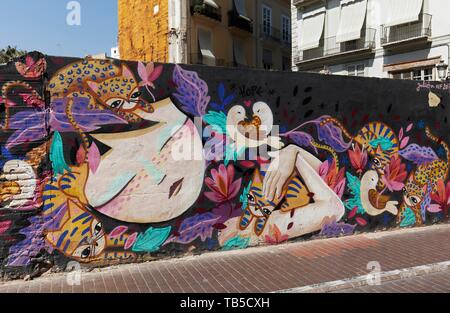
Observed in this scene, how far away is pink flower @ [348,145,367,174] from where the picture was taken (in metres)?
6.93

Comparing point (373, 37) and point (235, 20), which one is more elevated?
point (235, 20)

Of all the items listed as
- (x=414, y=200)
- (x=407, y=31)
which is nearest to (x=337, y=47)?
(x=407, y=31)

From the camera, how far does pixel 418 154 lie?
754 centimetres

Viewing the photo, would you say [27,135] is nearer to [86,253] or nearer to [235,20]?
[86,253]

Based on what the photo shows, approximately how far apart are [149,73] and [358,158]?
12.6ft

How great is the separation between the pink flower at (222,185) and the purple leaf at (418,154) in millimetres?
3372

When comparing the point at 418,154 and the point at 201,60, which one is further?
the point at 201,60

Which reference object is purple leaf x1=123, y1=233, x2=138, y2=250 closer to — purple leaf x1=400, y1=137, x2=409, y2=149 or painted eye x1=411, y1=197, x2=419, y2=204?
purple leaf x1=400, y1=137, x2=409, y2=149

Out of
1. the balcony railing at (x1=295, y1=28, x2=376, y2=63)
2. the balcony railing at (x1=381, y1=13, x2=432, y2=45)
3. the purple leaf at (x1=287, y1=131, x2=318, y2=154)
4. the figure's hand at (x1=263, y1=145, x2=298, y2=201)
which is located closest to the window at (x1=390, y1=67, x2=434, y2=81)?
the balcony railing at (x1=381, y1=13, x2=432, y2=45)

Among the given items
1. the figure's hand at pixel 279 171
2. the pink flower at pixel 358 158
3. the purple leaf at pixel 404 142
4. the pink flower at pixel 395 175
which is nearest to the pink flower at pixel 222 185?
the figure's hand at pixel 279 171

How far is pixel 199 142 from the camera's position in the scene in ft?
19.0

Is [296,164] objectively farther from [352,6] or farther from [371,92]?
[352,6]

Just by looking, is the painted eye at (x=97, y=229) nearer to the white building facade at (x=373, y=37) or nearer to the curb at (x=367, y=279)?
the curb at (x=367, y=279)

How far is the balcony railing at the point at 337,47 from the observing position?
23.5m
